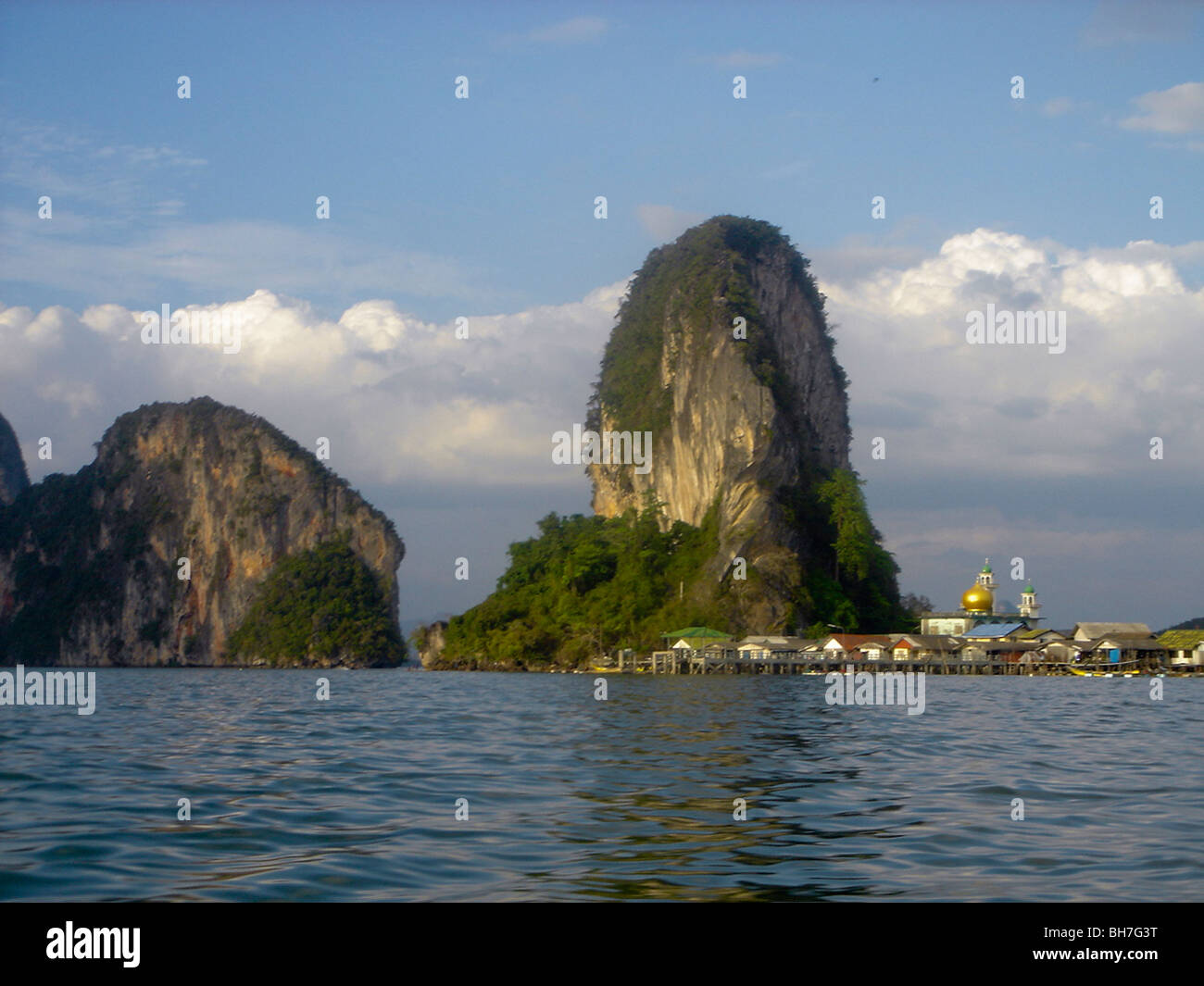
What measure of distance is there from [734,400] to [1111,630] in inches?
1569

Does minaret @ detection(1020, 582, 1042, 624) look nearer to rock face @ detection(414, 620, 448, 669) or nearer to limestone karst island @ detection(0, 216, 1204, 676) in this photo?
limestone karst island @ detection(0, 216, 1204, 676)

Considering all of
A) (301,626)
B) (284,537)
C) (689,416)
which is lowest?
(301,626)

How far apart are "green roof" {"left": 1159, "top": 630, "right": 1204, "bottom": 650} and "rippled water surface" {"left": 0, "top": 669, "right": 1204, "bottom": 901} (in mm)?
77078

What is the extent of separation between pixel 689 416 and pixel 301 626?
→ 66199 millimetres

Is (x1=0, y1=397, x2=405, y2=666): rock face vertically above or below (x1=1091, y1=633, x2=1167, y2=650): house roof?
above

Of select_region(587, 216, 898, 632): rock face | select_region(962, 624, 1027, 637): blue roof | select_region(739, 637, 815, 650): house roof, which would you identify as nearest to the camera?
select_region(739, 637, 815, 650): house roof

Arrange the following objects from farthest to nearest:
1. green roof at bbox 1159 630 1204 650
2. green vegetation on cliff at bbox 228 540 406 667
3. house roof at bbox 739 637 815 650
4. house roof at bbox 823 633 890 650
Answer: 1. green vegetation on cliff at bbox 228 540 406 667
2. green roof at bbox 1159 630 1204 650
3. house roof at bbox 823 633 890 650
4. house roof at bbox 739 637 815 650

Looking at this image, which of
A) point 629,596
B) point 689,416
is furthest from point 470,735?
point 689,416

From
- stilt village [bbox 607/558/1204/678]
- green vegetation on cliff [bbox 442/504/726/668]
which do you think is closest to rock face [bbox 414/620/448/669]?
green vegetation on cliff [bbox 442/504/726/668]

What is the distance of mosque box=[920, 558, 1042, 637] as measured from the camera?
111 metres

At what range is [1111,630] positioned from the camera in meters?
96.4

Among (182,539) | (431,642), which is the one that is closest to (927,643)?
(431,642)
